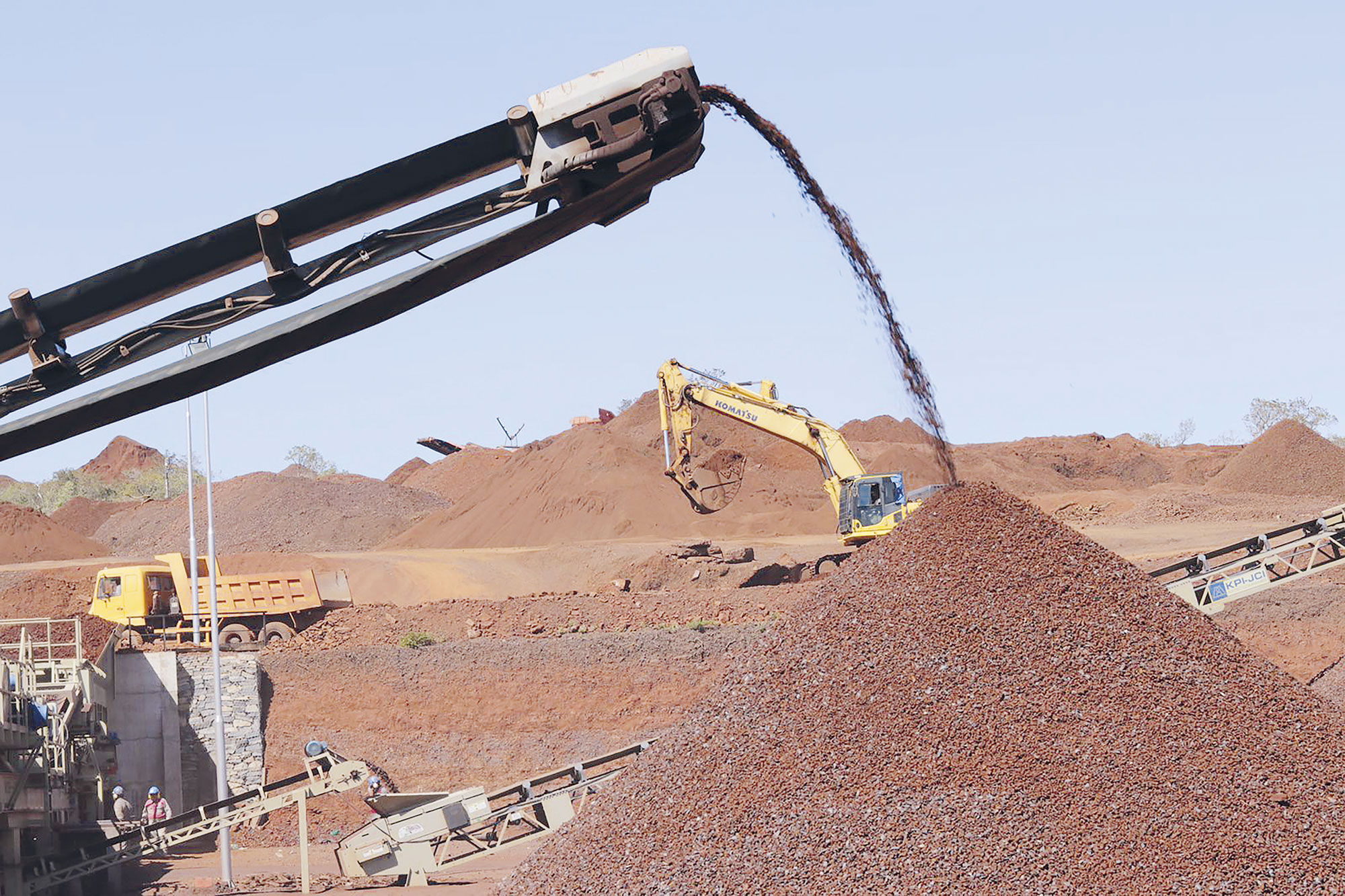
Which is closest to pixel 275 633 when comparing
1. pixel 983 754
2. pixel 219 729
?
pixel 219 729

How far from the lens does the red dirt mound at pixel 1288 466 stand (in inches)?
2042

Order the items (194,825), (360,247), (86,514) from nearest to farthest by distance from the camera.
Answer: (360,247) < (194,825) < (86,514)

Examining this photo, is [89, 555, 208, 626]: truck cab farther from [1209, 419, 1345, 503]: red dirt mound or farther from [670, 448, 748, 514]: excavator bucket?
[1209, 419, 1345, 503]: red dirt mound

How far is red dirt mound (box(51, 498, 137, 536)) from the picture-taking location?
234 ft

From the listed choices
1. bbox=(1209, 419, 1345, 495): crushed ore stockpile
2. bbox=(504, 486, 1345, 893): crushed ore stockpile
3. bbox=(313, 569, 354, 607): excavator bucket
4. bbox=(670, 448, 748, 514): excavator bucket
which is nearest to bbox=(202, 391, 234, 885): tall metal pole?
bbox=(313, 569, 354, 607): excavator bucket

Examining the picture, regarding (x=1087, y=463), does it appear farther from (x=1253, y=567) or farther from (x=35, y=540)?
(x=1253, y=567)

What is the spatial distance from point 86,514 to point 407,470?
2002cm

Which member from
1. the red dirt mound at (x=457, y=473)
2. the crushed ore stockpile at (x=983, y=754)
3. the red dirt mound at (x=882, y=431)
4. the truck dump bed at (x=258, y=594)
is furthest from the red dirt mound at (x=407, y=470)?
the crushed ore stockpile at (x=983, y=754)

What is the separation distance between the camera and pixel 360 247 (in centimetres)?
500

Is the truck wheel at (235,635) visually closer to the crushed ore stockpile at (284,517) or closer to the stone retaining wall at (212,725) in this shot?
the stone retaining wall at (212,725)

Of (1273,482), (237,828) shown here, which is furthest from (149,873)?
(1273,482)

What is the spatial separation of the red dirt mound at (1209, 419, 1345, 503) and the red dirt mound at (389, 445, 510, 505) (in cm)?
3599

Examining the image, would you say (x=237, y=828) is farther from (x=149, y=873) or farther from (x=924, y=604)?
(x=924, y=604)

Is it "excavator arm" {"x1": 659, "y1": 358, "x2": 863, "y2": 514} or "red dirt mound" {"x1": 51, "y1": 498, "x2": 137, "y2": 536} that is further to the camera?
"red dirt mound" {"x1": 51, "y1": 498, "x2": 137, "y2": 536}
